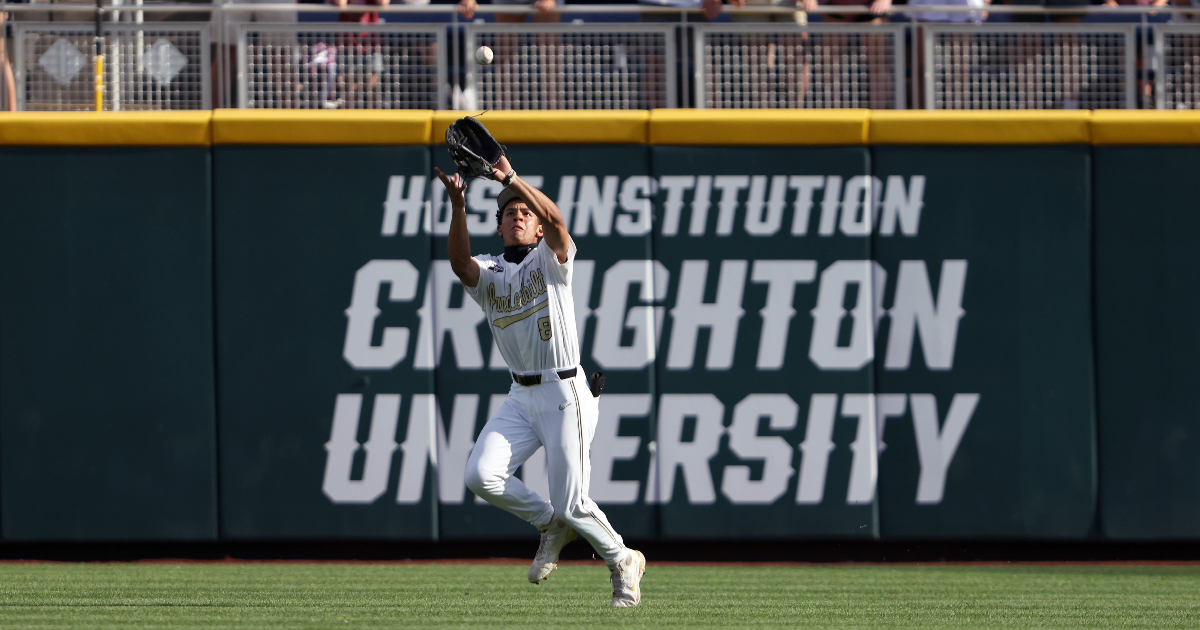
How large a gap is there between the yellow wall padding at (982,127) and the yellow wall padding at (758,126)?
178 millimetres

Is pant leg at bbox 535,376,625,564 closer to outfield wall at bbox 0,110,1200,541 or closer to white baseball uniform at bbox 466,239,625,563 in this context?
white baseball uniform at bbox 466,239,625,563

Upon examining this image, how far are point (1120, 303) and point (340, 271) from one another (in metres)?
4.93

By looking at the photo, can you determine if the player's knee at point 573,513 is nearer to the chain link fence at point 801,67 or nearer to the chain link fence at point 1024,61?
the chain link fence at point 801,67

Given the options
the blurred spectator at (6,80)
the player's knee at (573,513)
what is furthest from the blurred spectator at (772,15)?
the blurred spectator at (6,80)

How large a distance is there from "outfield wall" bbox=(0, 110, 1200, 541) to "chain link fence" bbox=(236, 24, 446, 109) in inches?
8.9

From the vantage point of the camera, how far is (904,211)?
765 centimetres

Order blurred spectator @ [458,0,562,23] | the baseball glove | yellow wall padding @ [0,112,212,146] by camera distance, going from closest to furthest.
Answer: the baseball glove, yellow wall padding @ [0,112,212,146], blurred spectator @ [458,0,562,23]

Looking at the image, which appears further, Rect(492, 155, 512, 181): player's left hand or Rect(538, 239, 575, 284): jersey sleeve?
Rect(538, 239, 575, 284): jersey sleeve

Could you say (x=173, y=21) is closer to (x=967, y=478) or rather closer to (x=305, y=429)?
(x=305, y=429)

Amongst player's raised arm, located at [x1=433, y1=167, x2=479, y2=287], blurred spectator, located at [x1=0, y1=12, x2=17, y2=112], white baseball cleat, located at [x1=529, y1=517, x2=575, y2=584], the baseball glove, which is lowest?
white baseball cleat, located at [x1=529, y1=517, x2=575, y2=584]

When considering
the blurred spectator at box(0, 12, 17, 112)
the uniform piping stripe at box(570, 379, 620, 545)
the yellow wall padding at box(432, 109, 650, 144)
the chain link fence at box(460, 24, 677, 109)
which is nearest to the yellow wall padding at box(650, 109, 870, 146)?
the yellow wall padding at box(432, 109, 650, 144)

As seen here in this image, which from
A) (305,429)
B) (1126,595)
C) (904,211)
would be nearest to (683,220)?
(904,211)

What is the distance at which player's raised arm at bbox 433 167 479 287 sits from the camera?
188 inches

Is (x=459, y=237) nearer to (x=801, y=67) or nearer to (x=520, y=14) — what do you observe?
(x=520, y=14)
